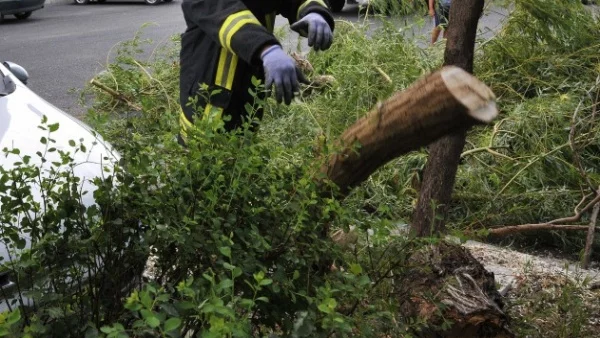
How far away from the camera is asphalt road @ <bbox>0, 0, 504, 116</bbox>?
9.86 metres

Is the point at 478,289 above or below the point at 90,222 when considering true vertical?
below

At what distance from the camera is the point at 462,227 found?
4789 mm

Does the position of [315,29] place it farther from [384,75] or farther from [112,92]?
[112,92]

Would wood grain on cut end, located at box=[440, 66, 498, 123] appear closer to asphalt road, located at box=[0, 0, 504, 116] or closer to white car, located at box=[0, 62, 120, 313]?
white car, located at box=[0, 62, 120, 313]

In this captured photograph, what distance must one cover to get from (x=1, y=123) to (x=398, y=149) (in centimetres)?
225

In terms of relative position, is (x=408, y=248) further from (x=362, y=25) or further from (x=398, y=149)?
(x=362, y=25)

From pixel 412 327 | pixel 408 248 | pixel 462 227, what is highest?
pixel 408 248

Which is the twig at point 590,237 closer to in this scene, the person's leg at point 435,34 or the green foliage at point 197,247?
the green foliage at point 197,247

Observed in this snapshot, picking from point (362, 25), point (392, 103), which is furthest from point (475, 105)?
point (362, 25)

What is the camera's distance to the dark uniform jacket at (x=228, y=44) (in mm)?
3338

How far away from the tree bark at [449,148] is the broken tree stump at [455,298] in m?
0.18

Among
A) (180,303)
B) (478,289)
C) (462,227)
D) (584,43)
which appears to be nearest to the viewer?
(180,303)

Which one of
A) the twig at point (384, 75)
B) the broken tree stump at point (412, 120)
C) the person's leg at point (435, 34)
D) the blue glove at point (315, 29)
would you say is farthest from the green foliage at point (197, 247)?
the person's leg at point (435, 34)

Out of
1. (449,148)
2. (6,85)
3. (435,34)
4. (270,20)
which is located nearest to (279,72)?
(270,20)
